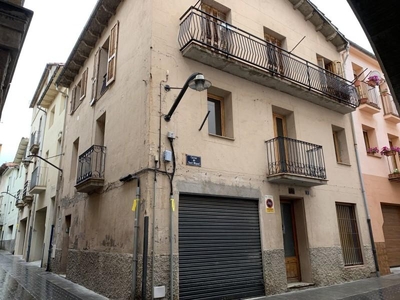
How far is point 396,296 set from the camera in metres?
7.89

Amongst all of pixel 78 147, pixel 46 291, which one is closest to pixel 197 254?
pixel 46 291

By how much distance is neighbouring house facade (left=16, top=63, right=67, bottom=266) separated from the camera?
15.5 m

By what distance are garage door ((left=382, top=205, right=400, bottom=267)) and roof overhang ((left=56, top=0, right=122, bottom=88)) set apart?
13240mm

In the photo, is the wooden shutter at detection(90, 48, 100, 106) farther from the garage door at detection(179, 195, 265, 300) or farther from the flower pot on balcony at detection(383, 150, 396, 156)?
the flower pot on balcony at detection(383, 150, 396, 156)

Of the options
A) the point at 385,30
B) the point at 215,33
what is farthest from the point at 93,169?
the point at 385,30

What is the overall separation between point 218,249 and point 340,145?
7385mm

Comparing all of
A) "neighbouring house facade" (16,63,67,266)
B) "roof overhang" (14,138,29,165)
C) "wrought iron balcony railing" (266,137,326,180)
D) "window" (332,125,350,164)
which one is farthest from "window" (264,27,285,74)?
"roof overhang" (14,138,29,165)

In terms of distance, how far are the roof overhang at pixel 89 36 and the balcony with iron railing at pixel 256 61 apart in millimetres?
3667

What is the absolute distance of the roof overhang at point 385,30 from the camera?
2639 millimetres

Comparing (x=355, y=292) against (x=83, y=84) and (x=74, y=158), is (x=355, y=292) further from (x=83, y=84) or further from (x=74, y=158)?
(x=83, y=84)

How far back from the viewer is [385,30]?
2.71m

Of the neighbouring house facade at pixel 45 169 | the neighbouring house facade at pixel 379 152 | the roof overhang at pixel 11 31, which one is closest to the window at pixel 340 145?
the neighbouring house facade at pixel 379 152

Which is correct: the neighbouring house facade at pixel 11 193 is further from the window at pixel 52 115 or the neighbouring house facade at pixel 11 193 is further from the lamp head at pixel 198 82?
the lamp head at pixel 198 82

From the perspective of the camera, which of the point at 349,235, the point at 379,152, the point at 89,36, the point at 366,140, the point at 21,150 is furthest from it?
the point at 21,150
